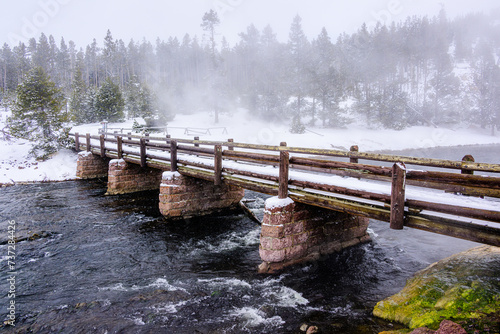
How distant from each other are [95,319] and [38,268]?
325 cm

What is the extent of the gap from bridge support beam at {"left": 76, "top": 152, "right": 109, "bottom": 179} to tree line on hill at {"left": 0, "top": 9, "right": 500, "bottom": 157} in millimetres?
9437

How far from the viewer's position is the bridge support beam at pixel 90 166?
19.6 metres

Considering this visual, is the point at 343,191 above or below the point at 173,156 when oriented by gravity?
below

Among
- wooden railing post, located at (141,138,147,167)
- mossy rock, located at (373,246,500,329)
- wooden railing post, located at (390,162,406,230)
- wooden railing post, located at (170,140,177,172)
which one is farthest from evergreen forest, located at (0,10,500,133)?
mossy rock, located at (373,246,500,329)

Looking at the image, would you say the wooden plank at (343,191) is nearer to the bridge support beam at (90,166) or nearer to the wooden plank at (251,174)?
the wooden plank at (251,174)

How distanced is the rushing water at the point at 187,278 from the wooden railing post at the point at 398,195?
1687mm

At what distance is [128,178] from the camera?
15.0m

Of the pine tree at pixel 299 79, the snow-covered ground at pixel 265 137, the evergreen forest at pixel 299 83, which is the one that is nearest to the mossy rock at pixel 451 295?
the snow-covered ground at pixel 265 137

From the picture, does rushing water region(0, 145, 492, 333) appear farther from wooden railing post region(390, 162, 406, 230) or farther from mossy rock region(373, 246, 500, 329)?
wooden railing post region(390, 162, 406, 230)

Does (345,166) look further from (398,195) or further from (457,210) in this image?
(457,210)

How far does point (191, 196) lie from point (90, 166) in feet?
40.2

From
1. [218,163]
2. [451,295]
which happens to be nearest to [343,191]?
[451,295]

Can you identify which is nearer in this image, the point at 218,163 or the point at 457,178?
the point at 457,178

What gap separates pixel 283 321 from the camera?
198 inches
